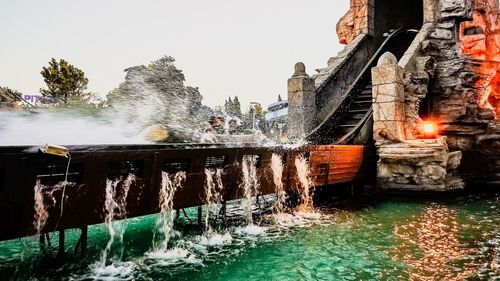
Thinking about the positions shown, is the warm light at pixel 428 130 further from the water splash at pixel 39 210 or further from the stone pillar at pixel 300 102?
the water splash at pixel 39 210

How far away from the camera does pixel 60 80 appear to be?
23375 mm

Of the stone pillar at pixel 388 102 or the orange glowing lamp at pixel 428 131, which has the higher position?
the stone pillar at pixel 388 102

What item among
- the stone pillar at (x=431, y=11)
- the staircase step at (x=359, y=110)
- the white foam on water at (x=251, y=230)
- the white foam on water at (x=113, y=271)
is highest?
the stone pillar at (x=431, y=11)

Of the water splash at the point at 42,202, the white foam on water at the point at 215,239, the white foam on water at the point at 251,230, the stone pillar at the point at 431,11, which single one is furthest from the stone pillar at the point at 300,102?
the water splash at the point at 42,202

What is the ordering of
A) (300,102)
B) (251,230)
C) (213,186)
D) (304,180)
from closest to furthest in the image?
(213,186)
(251,230)
(304,180)
(300,102)

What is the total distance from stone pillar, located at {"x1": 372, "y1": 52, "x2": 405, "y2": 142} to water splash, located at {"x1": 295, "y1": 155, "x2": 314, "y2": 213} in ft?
11.9

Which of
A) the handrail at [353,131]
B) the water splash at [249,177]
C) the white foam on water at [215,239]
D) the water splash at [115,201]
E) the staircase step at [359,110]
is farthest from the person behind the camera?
the staircase step at [359,110]

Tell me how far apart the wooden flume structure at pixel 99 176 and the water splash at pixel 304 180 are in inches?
31.0

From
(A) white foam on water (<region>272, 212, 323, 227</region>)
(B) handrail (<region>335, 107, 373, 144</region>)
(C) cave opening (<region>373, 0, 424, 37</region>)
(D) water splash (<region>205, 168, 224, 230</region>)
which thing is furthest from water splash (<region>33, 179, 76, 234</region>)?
(C) cave opening (<region>373, 0, 424, 37</region>)

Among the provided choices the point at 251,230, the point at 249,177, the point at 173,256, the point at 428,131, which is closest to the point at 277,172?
the point at 249,177

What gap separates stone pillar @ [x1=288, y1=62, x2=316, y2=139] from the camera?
13.3 m

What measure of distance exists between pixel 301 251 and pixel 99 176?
3.94 m

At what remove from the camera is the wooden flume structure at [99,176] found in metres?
4.27

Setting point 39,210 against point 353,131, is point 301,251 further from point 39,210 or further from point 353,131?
point 353,131
